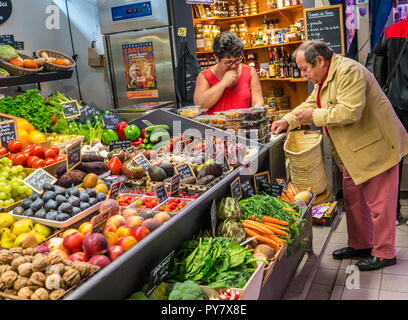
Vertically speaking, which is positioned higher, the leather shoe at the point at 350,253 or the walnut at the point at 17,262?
the walnut at the point at 17,262

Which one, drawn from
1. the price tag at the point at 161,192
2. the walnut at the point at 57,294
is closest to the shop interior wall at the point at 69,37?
the price tag at the point at 161,192

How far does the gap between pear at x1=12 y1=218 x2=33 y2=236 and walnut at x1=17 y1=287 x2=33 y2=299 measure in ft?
2.01

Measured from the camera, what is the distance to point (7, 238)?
7.27 ft

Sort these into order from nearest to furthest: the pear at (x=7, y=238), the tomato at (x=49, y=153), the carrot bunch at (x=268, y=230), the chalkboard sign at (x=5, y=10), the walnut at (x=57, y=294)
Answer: the walnut at (x=57, y=294) < the pear at (x=7, y=238) < the carrot bunch at (x=268, y=230) < the tomato at (x=49, y=153) < the chalkboard sign at (x=5, y=10)

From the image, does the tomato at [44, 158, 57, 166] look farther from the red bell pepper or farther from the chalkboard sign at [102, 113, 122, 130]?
the chalkboard sign at [102, 113, 122, 130]

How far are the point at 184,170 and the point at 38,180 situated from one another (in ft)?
3.40

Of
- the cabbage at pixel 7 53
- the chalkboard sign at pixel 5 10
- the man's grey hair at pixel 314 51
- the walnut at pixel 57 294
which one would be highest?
the chalkboard sign at pixel 5 10

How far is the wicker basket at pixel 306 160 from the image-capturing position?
17.1 feet

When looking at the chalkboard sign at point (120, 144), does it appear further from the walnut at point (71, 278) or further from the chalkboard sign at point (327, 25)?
the chalkboard sign at point (327, 25)

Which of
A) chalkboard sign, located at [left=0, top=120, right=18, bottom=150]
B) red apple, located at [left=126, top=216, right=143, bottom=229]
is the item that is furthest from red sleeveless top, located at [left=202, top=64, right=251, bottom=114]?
red apple, located at [left=126, top=216, right=143, bottom=229]

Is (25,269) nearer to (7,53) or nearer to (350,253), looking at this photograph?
(7,53)

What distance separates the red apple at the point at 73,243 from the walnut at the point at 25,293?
37cm

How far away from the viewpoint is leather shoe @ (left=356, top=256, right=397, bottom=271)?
3938mm
